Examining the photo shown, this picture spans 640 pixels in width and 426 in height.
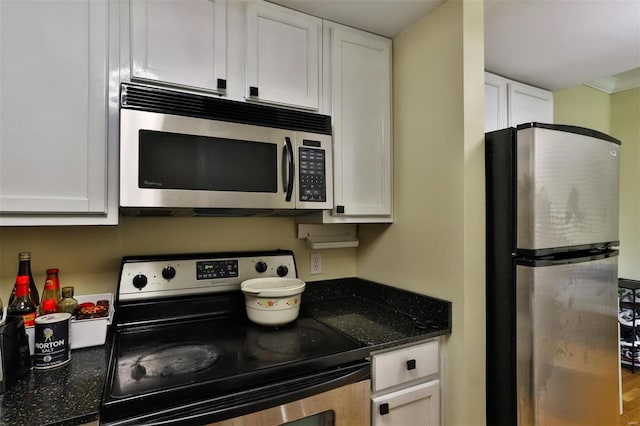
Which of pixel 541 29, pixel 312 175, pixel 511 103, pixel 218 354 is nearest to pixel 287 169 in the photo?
pixel 312 175

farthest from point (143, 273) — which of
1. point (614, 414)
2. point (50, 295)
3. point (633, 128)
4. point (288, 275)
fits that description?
point (633, 128)

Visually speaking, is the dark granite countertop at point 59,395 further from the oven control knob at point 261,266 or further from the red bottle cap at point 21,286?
the oven control knob at point 261,266

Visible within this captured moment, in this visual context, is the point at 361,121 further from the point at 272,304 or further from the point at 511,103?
the point at 511,103

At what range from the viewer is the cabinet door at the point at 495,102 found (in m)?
2.15

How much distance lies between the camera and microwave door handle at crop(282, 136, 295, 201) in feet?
4.74

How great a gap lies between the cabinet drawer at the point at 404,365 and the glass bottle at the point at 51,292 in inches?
46.8

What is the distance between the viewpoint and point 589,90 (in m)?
3.12

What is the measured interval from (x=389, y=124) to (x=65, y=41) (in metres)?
1.37

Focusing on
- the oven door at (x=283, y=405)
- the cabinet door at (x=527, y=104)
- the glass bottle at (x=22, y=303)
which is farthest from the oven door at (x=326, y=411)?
the cabinet door at (x=527, y=104)

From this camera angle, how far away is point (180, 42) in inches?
51.8

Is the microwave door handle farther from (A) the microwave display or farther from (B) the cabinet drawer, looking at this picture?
(B) the cabinet drawer

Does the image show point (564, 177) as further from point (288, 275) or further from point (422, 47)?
point (288, 275)

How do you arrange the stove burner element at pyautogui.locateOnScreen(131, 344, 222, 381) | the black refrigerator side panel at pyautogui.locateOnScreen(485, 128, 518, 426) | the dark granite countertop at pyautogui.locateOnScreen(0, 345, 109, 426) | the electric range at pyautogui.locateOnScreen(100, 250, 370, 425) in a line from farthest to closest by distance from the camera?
the black refrigerator side panel at pyautogui.locateOnScreen(485, 128, 518, 426) → the stove burner element at pyautogui.locateOnScreen(131, 344, 222, 381) → the electric range at pyautogui.locateOnScreen(100, 250, 370, 425) → the dark granite countertop at pyautogui.locateOnScreen(0, 345, 109, 426)

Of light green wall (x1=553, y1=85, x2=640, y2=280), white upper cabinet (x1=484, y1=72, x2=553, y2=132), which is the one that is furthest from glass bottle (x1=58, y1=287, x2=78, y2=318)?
light green wall (x1=553, y1=85, x2=640, y2=280)
